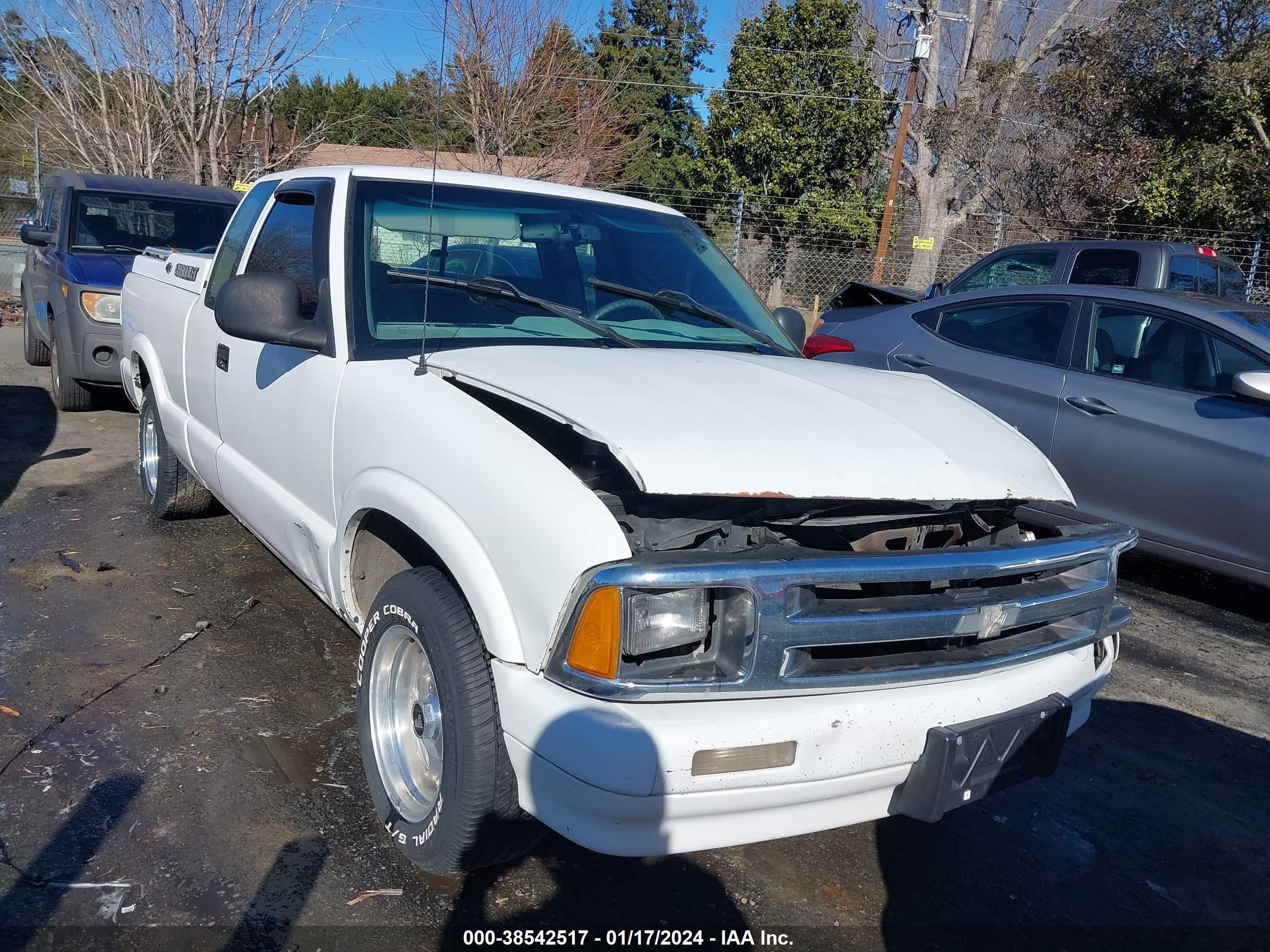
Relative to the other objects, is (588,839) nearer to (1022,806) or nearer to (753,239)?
(1022,806)

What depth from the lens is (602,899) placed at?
2686 mm

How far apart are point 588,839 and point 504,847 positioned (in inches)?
15.8

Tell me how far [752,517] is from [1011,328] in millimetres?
4217

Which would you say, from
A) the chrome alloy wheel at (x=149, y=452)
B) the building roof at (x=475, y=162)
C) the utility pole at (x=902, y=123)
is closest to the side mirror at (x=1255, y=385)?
the chrome alloy wheel at (x=149, y=452)

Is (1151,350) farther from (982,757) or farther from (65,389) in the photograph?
(65,389)

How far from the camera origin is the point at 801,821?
7.56 ft

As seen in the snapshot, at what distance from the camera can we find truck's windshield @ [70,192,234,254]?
8.34m

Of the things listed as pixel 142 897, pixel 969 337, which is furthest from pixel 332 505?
pixel 969 337

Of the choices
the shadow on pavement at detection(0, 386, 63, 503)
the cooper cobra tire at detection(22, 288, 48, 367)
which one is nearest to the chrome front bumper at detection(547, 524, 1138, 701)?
the shadow on pavement at detection(0, 386, 63, 503)

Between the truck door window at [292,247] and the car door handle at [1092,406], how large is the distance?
4046mm

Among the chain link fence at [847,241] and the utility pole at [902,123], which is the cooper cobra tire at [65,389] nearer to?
the chain link fence at [847,241]

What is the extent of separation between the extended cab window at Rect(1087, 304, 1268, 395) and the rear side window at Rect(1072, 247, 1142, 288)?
3.36 m

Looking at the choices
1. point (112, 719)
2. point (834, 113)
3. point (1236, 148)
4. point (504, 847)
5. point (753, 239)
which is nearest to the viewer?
point (504, 847)

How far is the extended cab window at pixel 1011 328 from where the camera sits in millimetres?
5934
